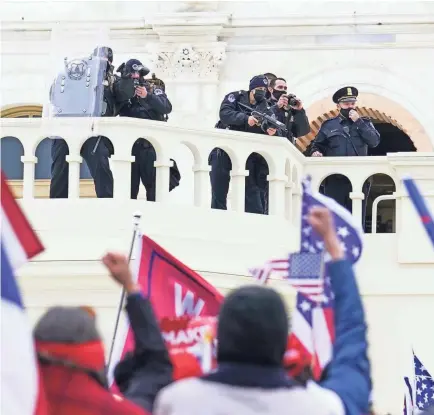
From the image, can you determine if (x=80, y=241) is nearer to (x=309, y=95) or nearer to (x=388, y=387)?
(x=388, y=387)

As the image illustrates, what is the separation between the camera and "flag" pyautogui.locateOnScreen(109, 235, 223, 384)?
730 centimetres

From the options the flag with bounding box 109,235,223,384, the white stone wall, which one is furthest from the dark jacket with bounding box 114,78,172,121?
the white stone wall

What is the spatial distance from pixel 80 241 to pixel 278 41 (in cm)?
839

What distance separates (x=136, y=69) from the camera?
41.1 feet

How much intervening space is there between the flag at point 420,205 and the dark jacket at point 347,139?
778cm

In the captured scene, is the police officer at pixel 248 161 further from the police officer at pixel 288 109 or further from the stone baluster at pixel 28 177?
the stone baluster at pixel 28 177

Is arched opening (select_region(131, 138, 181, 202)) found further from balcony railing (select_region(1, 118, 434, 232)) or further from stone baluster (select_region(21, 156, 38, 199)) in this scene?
stone baluster (select_region(21, 156, 38, 199))

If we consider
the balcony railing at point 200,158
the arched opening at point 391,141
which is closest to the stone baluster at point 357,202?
the balcony railing at point 200,158

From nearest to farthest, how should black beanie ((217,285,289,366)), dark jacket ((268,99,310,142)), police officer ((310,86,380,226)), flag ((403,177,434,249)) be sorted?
black beanie ((217,285,289,366)) → flag ((403,177,434,249)) → dark jacket ((268,99,310,142)) → police officer ((310,86,380,226))

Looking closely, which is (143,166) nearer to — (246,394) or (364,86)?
(246,394)

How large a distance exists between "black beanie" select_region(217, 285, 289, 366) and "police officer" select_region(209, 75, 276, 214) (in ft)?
25.2

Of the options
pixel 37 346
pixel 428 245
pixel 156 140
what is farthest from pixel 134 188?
pixel 37 346

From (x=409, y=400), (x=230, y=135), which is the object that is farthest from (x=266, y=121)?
(x=409, y=400)

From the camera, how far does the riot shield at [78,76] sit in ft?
38.8
